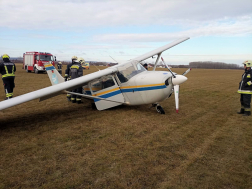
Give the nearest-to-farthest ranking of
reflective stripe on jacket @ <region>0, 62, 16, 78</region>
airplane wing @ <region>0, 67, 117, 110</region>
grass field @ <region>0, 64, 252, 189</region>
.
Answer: grass field @ <region>0, 64, 252, 189</region>, airplane wing @ <region>0, 67, 117, 110</region>, reflective stripe on jacket @ <region>0, 62, 16, 78</region>

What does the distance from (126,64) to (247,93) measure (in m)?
5.00

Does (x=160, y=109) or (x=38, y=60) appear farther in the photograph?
(x=38, y=60)

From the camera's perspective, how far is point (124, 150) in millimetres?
4371

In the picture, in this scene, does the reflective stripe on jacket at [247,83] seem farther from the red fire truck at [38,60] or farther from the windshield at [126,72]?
the red fire truck at [38,60]

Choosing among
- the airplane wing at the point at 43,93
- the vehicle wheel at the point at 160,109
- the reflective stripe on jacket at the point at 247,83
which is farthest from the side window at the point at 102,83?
the reflective stripe on jacket at the point at 247,83

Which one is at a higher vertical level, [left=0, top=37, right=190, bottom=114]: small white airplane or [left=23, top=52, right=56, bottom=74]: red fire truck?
[left=23, top=52, right=56, bottom=74]: red fire truck

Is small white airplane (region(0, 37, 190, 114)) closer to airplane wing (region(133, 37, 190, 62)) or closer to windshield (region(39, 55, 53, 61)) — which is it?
airplane wing (region(133, 37, 190, 62))

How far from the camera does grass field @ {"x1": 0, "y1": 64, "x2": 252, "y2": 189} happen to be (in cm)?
328

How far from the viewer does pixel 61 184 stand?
10.3 ft

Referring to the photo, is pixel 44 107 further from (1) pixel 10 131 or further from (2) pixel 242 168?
(2) pixel 242 168

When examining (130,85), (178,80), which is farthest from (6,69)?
(178,80)

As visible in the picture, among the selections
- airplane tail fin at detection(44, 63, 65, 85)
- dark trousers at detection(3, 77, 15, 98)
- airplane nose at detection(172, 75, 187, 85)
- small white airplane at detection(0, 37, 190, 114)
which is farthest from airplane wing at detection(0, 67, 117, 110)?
dark trousers at detection(3, 77, 15, 98)

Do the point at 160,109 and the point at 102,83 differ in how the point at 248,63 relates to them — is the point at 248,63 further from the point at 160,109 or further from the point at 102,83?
the point at 102,83

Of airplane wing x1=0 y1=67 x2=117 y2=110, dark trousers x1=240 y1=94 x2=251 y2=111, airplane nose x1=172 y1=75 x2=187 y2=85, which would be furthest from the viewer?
dark trousers x1=240 y1=94 x2=251 y2=111
